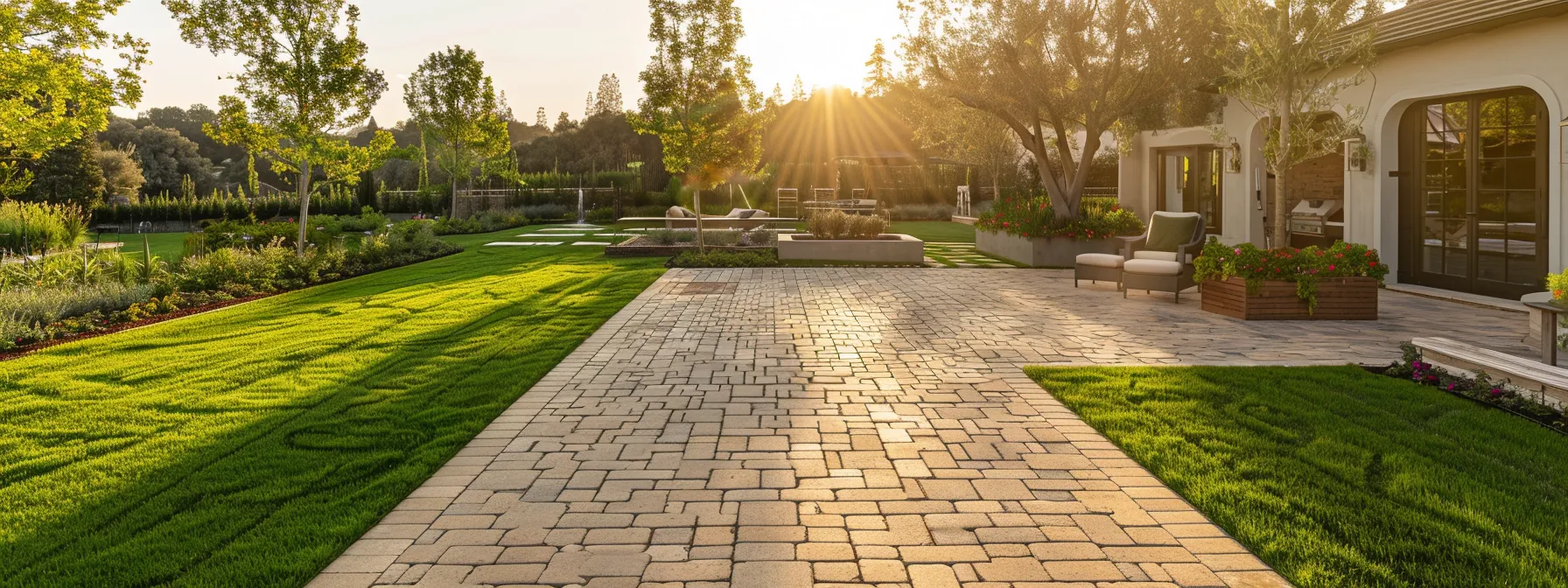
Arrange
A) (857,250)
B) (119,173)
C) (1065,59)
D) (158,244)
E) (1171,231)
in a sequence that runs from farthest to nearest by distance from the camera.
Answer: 1. (119,173)
2. (158,244)
3. (857,250)
4. (1065,59)
5. (1171,231)

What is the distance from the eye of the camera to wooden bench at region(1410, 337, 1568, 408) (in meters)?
4.93

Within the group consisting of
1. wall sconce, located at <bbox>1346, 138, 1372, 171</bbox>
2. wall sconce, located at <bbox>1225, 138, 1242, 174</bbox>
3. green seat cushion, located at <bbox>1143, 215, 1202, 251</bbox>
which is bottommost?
green seat cushion, located at <bbox>1143, 215, 1202, 251</bbox>

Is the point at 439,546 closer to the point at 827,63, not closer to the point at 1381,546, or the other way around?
the point at 1381,546

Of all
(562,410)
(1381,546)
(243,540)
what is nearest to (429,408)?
(562,410)

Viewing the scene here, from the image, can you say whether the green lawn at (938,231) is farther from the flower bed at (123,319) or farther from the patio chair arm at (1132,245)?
the flower bed at (123,319)

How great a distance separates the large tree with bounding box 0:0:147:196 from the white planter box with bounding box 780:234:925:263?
10.9 meters

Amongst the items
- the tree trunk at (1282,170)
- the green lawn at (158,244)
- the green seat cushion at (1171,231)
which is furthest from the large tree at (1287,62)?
the green lawn at (158,244)

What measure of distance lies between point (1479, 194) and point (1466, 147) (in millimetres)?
588

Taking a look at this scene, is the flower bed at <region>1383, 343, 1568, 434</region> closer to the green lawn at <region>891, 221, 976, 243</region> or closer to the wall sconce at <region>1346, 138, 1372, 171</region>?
the wall sconce at <region>1346, 138, 1372, 171</region>

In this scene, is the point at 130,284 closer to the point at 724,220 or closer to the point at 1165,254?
the point at 1165,254

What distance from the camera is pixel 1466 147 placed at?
10570 millimetres

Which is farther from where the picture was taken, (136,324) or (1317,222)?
(1317,222)

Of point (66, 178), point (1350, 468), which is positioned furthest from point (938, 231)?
point (66, 178)

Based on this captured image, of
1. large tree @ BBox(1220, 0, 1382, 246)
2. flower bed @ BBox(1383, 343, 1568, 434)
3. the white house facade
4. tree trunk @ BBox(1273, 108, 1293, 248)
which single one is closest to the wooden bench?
flower bed @ BBox(1383, 343, 1568, 434)
